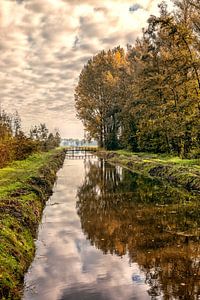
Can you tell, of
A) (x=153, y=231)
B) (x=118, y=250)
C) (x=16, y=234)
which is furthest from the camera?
(x=153, y=231)

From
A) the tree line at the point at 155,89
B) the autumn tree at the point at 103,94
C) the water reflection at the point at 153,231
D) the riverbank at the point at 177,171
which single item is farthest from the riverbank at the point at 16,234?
the autumn tree at the point at 103,94

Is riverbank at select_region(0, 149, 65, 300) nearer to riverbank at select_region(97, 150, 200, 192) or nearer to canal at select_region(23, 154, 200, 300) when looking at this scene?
canal at select_region(23, 154, 200, 300)

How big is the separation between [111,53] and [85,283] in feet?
177

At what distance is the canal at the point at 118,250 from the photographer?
7.32 metres

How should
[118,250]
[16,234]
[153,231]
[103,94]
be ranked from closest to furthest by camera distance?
[16,234], [118,250], [153,231], [103,94]

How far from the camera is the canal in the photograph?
24.0 feet

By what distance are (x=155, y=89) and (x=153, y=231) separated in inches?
1006

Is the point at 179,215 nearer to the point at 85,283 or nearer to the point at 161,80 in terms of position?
the point at 85,283

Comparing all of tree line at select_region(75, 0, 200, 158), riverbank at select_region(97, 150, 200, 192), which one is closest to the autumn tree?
tree line at select_region(75, 0, 200, 158)

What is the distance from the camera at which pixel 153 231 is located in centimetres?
1148

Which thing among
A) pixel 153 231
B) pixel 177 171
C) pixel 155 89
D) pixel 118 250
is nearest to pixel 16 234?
pixel 118 250

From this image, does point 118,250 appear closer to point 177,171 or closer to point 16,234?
point 16,234

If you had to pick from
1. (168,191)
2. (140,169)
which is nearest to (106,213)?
(168,191)

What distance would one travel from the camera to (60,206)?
53.6 ft
